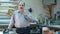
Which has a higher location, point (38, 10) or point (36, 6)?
point (36, 6)

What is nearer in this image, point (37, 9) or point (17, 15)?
point (17, 15)

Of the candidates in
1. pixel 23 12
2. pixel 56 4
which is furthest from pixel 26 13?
pixel 56 4

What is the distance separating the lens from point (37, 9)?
606cm

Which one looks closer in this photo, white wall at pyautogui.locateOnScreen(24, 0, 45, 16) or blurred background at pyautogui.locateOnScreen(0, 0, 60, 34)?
blurred background at pyautogui.locateOnScreen(0, 0, 60, 34)

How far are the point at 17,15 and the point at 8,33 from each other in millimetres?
362

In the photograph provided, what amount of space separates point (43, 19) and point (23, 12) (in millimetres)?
2240

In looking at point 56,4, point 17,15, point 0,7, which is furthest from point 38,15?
point 17,15

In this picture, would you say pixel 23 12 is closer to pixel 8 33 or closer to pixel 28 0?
pixel 8 33

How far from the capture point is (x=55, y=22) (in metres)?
5.23

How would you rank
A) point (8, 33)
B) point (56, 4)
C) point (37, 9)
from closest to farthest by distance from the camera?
point (8, 33)
point (56, 4)
point (37, 9)

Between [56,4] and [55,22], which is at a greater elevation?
[56,4]

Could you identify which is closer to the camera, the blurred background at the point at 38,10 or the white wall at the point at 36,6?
the blurred background at the point at 38,10

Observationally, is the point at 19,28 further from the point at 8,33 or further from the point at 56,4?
the point at 56,4

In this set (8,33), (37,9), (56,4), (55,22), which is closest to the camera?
(8,33)
